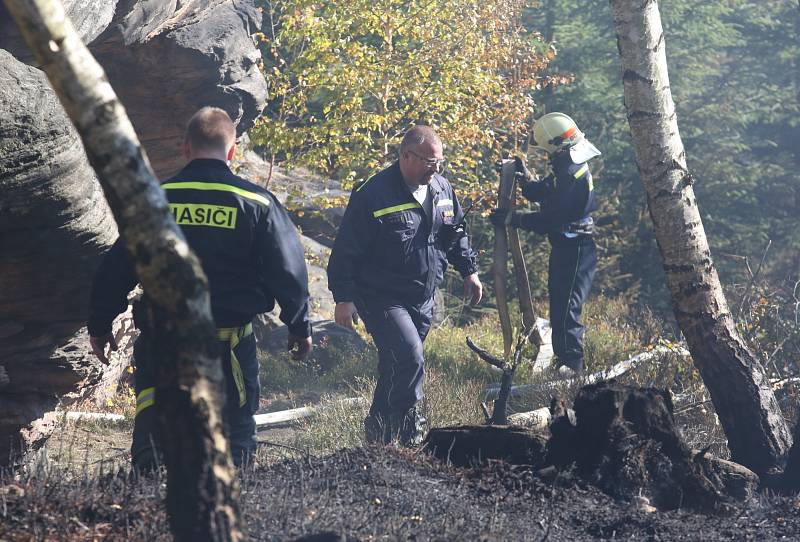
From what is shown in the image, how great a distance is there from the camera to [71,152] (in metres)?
4.74


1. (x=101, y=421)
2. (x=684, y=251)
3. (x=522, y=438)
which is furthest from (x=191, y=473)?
(x=101, y=421)

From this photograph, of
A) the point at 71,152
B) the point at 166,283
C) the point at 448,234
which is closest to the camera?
the point at 166,283

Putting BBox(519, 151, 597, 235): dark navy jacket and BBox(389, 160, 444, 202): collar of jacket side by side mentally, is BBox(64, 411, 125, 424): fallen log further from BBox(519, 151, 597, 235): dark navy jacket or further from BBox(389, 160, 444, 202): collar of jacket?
BBox(519, 151, 597, 235): dark navy jacket

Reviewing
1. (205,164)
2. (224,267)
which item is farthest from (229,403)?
(205,164)

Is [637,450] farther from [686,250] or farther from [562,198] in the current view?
[562,198]

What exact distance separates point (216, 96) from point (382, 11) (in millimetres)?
3188

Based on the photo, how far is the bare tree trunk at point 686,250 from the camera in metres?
5.97

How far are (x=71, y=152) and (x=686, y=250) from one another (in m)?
3.82

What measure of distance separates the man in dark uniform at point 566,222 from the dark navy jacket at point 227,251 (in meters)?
4.77

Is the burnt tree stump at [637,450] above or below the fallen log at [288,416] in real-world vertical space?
above

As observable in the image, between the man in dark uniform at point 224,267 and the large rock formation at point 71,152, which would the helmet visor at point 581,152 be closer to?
the large rock formation at point 71,152

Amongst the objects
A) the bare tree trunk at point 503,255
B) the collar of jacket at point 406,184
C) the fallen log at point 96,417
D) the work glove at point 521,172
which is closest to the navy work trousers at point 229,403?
the collar of jacket at point 406,184

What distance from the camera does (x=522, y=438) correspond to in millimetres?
5152

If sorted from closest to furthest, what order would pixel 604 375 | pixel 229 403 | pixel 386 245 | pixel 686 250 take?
pixel 229 403
pixel 686 250
pixel 386 245
pixel 604 375
